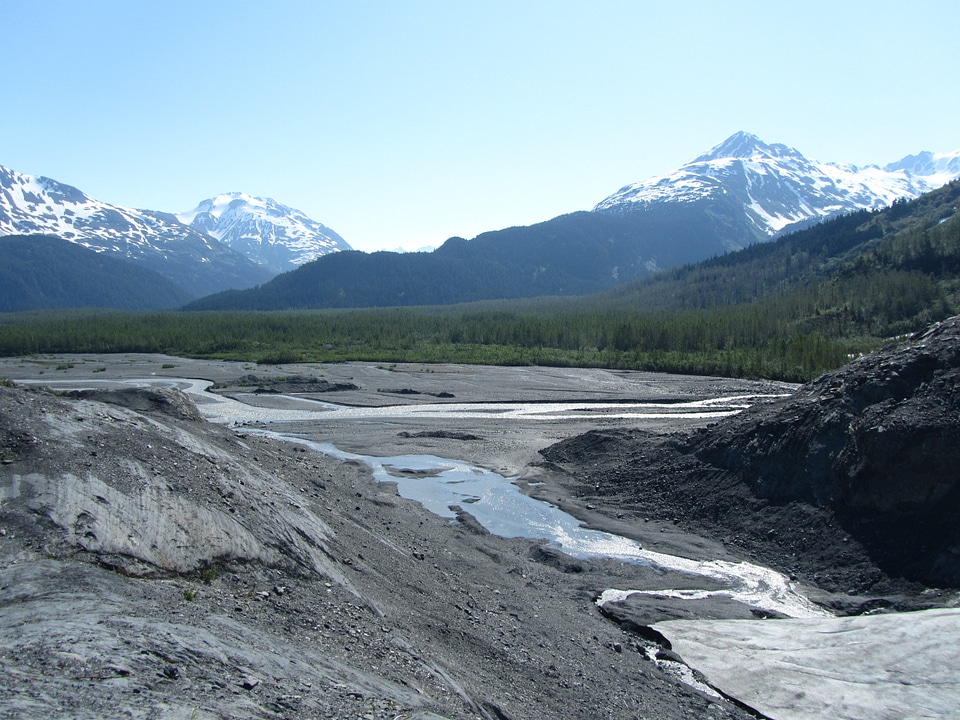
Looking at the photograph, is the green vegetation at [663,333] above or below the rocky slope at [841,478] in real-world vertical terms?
above

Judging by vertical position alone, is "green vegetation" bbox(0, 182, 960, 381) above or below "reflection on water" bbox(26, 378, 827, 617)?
above

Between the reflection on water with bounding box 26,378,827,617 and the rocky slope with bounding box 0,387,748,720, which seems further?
the reflection on water with bounding box 26,378,827,617

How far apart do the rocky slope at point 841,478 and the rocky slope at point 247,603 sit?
4.24 meters

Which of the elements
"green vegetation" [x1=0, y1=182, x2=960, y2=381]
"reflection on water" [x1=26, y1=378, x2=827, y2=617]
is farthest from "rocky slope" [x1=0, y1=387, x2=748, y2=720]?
"green vegetation" [x1=0, y1=182, x2=960, y2=381]

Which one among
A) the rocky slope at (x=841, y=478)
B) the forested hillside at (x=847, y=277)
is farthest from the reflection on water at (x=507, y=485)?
the forested hillside at (x=847, y=277)

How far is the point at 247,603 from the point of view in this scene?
10.5 metres

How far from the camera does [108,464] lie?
43.8 feet

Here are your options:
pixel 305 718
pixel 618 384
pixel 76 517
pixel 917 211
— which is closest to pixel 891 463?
pixel 305 718

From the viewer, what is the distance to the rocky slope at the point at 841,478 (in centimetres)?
1564

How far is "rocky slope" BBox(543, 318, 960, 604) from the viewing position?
51.3ft

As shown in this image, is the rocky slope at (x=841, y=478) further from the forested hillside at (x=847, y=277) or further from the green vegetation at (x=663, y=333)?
the forested hillside at (x=847, y=277)

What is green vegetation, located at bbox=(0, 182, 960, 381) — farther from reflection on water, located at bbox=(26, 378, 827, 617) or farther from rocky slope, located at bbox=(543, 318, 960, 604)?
rocky slope, located at bbox=(543, 318, 960, 604)

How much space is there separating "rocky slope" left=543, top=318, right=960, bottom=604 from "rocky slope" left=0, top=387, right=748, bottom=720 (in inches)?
167

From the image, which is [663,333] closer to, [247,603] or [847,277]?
[847,277]
